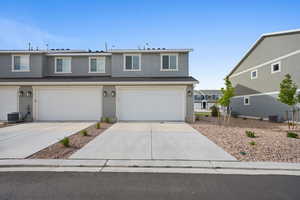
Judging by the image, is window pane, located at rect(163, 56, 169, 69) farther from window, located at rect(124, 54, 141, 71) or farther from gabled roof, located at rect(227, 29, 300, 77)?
gabled roof, located at rect(227, 29, 300, 77)

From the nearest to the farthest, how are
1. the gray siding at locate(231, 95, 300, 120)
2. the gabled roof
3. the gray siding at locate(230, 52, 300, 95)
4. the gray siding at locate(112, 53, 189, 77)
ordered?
the gray siding at locate(230, 52, 300, 95)
the gabled roof
the gray siding at locate(112, 53, 189, 77)
the gray siding at locate(231, 95, 300, 120)

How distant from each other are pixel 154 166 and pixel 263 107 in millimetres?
14561

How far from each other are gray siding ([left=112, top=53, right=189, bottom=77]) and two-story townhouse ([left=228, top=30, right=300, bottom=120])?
25.9 feet

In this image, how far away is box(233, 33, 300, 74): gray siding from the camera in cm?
1126

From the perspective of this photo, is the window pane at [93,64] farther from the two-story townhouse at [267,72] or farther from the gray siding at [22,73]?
the two-story townhouse at [267,72]

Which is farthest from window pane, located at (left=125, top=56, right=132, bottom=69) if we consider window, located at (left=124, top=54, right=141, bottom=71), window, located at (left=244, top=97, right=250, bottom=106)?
window, located at (left=244, top=97, right=250, bottom=106)

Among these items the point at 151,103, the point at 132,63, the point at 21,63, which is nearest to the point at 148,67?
the point at 132,63

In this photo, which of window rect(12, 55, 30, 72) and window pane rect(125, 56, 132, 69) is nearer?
window pane rect(125, 56, 132, 69)

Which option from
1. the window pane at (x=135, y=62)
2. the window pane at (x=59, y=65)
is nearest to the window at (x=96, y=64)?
the window pane at (x=59, y=65)

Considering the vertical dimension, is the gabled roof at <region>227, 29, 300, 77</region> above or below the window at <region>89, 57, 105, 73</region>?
above

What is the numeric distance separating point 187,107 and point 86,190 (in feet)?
29.4

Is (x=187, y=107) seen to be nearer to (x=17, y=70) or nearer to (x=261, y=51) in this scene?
(x=261, y=51)

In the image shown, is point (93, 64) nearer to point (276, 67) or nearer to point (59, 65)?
point (59, 65)

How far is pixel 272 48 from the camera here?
12852 millimetres
